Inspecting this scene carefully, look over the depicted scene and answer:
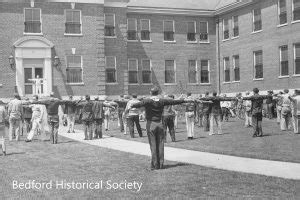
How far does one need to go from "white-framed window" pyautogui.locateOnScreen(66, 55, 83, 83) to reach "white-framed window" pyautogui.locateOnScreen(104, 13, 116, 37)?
353 centimetres

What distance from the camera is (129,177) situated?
10.2m

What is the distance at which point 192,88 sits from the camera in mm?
38500

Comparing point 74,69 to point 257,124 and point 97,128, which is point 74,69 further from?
point 257,124

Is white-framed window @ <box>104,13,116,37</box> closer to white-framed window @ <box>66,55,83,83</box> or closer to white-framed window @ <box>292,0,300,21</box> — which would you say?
white-framed window @ <box>66,55,83,83</box>

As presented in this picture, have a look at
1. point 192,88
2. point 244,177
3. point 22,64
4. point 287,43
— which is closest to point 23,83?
point 22,64

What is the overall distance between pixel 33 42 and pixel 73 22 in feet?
10.0

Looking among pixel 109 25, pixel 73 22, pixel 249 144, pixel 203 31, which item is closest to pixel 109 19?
pixel 109 25

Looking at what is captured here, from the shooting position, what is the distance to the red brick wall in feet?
98.2

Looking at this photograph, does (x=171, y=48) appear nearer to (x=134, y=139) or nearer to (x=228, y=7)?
(x=228, y=7)

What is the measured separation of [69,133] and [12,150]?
6812mm

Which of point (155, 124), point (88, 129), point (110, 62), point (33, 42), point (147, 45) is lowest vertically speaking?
point (88, 129)

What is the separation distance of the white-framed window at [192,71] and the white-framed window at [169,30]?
241cm

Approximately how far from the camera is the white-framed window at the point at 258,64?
109ft

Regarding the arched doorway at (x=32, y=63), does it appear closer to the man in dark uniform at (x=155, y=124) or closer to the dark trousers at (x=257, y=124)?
the dark trousers at (x=257, y=124)
